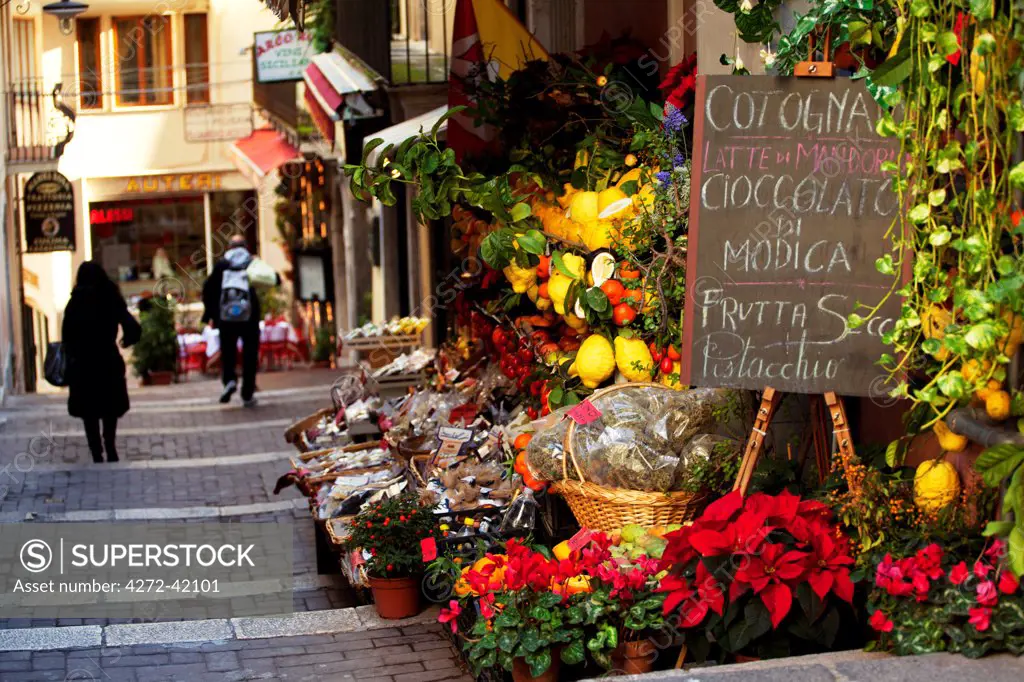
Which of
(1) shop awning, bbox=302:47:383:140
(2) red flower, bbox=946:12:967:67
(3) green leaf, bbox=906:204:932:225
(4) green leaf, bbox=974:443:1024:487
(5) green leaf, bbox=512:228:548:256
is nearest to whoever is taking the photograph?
(4) green leaf, bbox=974:443:1024:487

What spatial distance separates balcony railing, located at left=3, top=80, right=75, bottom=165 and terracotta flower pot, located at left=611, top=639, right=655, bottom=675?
16296mm

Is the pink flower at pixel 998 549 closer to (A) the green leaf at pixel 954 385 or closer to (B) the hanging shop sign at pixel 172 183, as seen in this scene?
(A) the green leaf at pixel 954 385

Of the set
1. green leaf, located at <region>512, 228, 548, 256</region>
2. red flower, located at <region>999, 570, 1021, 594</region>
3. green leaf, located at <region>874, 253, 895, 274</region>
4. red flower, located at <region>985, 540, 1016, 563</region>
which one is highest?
green leaf, located at <region>512, 228, 548, 256</region>

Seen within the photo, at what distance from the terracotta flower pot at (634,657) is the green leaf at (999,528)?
120cm

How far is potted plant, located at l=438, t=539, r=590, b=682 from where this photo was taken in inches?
182

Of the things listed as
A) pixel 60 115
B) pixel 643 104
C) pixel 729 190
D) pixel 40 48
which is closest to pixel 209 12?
pixel 40 48

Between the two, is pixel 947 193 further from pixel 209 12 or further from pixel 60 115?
pixel 209 12

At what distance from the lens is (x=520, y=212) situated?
5797 millimetres

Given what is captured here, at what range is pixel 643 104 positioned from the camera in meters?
6.14

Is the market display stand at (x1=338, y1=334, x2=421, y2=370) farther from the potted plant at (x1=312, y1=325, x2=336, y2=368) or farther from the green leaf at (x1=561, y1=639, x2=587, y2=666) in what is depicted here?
the potted plant at (x1=312, y1=325, x2=336, y2=368)

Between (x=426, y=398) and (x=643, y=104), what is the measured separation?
2924mm

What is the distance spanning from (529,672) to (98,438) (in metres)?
7.18

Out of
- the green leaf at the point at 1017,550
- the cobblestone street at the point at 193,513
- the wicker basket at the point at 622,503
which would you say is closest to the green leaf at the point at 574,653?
the wicker basket at the point at 622,503

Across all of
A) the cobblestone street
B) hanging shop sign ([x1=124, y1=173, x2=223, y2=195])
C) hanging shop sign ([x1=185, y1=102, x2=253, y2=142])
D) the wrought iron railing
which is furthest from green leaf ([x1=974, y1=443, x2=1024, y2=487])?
hanging shop sign ([x1=124, y1=173, x2=223, y2=195])
